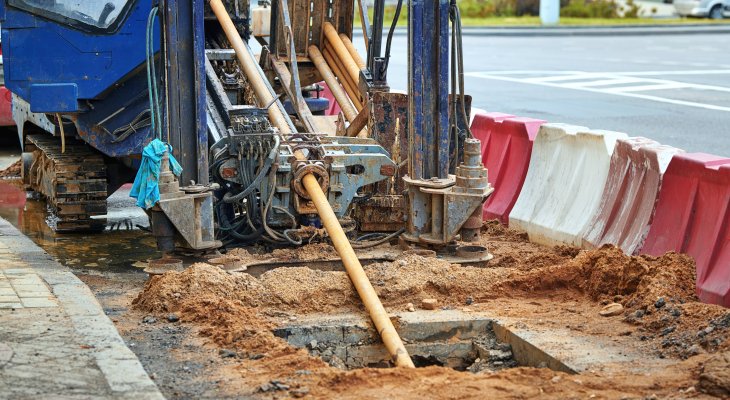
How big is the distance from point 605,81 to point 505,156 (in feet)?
41.9

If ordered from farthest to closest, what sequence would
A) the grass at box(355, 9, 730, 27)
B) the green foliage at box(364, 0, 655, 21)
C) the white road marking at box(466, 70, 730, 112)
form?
the green foliage at box(364, 0, 655, 21)
the grass at box(355, 9, 730, 27)
the white road marking at box(466, 70, 730, 112)

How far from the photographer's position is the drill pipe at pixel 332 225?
7.07m

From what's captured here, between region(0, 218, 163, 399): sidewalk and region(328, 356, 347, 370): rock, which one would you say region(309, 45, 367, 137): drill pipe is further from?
region(328, 356, 347, 370): rock

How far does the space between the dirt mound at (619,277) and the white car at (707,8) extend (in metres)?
37.1

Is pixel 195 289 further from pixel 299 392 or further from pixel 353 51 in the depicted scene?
pixel 353 51

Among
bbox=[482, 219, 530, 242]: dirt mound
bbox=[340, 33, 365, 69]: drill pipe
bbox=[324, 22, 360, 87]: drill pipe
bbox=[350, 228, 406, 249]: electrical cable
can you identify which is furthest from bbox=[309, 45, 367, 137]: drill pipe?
bbox=[350, 228, 406, 249]: electrical cable

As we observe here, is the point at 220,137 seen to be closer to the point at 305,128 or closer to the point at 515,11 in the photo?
the point at 305,128

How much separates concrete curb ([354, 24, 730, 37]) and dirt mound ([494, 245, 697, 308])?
28781mm

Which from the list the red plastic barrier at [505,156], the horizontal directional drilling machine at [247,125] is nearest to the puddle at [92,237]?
the horizontal directional drilling machine at [247,125]

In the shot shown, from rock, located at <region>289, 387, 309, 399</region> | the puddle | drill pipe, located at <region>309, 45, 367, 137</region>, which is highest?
drill pipe, located at <region>309, 45, 367, 137</region>

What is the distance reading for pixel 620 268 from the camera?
315 inches

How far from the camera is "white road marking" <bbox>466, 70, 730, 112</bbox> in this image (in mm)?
20938

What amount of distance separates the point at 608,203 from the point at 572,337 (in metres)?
2.46

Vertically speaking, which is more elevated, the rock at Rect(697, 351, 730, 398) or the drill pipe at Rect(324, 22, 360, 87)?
the drill pipe at Rect(324, 22, 360, 87)
